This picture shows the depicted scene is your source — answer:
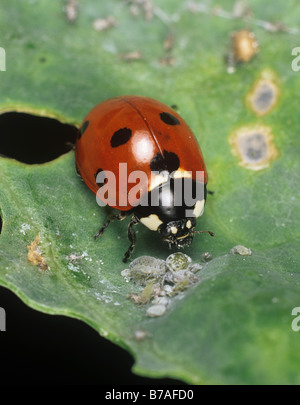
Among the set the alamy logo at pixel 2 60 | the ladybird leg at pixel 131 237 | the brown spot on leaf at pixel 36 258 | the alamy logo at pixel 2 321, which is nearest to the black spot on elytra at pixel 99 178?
the ladybird leg at pixel 131 237

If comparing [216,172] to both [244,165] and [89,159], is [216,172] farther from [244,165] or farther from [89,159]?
[89,159]

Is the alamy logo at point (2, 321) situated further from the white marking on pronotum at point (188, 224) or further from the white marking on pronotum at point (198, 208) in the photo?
the white marking on pronotum at point (198, 208)

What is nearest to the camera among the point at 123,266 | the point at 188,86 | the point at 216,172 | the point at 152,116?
the point at 123,266

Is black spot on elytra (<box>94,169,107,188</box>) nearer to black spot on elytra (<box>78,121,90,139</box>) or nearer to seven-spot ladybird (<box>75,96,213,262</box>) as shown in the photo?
seven-spot ladybird (<box>75,96,213,262</box>)

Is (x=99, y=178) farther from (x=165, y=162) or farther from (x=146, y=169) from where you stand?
(x=165, y=162)

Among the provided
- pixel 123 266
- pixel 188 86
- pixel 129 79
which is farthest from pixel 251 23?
pixel 123 266

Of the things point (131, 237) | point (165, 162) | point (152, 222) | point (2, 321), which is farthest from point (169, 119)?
point (2, 321)

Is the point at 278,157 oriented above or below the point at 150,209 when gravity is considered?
above

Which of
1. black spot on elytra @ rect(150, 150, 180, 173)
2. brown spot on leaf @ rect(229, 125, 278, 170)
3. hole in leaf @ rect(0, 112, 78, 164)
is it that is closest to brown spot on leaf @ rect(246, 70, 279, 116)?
brown spot on leaf @ rect(229, 125, 278, 170)
